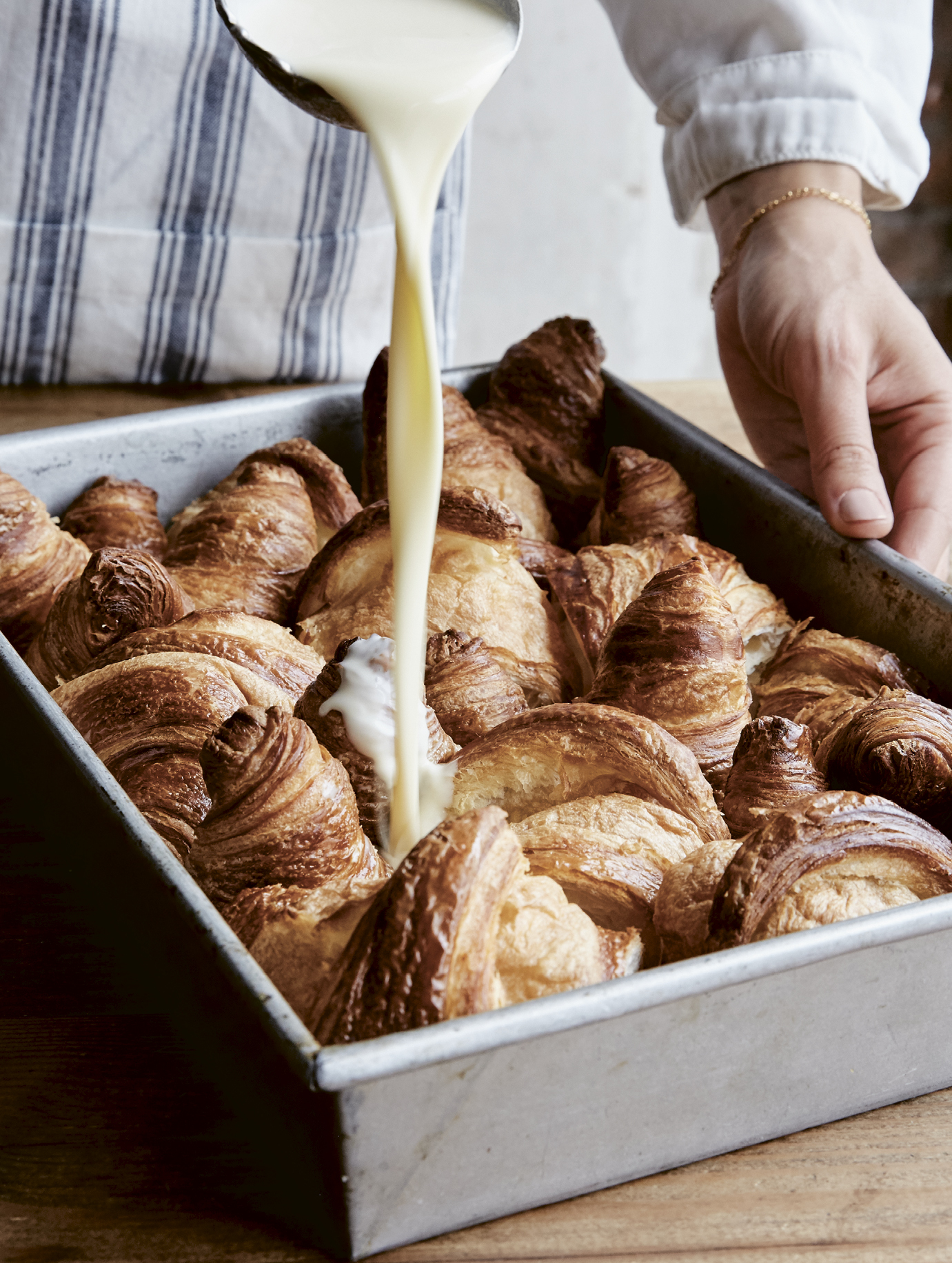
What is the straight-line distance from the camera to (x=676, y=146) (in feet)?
7.10

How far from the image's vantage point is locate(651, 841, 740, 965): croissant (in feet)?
3.09

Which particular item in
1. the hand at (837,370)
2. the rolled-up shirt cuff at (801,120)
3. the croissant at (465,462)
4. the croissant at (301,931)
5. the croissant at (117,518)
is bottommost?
the croissant at (301,931)

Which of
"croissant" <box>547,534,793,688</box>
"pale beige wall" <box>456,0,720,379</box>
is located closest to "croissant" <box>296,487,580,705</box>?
"croissant" <box>547,534,793,688</box>

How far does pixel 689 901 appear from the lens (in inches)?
A: 37.8

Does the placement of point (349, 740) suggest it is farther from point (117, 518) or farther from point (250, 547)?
point (117, 518)

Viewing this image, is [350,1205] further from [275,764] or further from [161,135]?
[161,135]

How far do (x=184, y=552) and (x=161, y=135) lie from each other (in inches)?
38.2

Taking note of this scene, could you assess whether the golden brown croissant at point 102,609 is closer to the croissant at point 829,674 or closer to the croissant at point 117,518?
the croissant at point 117,518

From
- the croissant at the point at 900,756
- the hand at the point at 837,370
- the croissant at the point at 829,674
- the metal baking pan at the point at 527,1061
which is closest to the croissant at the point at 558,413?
the hand at the point at 837,370

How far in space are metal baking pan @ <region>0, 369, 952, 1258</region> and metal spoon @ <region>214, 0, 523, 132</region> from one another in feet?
2.17

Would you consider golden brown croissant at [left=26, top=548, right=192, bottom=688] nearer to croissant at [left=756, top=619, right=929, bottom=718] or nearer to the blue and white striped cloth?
croissant at [left=756, top=619, right=929, bottom=718]

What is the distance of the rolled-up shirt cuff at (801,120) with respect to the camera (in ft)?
6.49

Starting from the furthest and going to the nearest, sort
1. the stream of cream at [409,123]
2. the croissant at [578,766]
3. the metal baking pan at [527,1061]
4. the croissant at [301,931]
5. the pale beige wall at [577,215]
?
1. the pale beige wall at [577,215]
2. the stream of cream at [409,123]
3. the croissant at [578,766]
4. the croissant at [301,931]
5. the metal baking pan at [527,1061]

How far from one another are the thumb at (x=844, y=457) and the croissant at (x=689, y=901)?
669 millimetres
